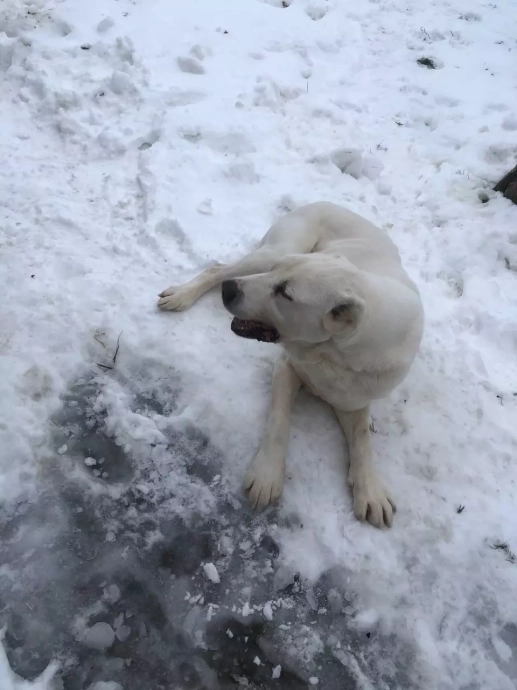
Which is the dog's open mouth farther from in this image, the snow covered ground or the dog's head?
the snow covered ground

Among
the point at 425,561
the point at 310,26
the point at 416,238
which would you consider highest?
the point at 310,26

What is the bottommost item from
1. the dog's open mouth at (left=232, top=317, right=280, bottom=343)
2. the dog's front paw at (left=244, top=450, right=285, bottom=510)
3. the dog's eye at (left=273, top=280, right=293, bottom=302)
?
the dog's front paw at (left=244, top=450, right=285, bottom=510)

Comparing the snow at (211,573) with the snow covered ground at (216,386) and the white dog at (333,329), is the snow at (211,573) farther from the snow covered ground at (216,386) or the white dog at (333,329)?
the white dog at (333,329)

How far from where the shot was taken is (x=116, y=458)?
3.20m

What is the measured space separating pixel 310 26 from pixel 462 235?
389 centimetres

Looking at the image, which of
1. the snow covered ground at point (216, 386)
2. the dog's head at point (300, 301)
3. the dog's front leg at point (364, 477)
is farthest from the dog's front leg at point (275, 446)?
the dog's head at point (300, 301)

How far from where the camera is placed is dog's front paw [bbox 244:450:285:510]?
3.09 metres

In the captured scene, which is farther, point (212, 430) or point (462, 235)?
point (462, 235)

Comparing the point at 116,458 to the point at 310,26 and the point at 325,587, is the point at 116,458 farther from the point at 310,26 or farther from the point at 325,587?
the point at 310,26

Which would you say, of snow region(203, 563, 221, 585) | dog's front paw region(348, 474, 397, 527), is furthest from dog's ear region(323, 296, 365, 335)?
snow region(203, 563, 221, 585)

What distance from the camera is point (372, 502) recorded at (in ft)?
10.2

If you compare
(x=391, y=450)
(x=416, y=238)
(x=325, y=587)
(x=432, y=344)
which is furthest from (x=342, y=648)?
(x=416, y=238)

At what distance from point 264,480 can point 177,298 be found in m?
1.48

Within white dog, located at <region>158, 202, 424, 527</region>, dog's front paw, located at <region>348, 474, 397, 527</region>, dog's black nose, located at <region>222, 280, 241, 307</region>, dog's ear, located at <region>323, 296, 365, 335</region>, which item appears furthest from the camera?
dog's front paw, located at <region>348, 474, 397, 527</region>
